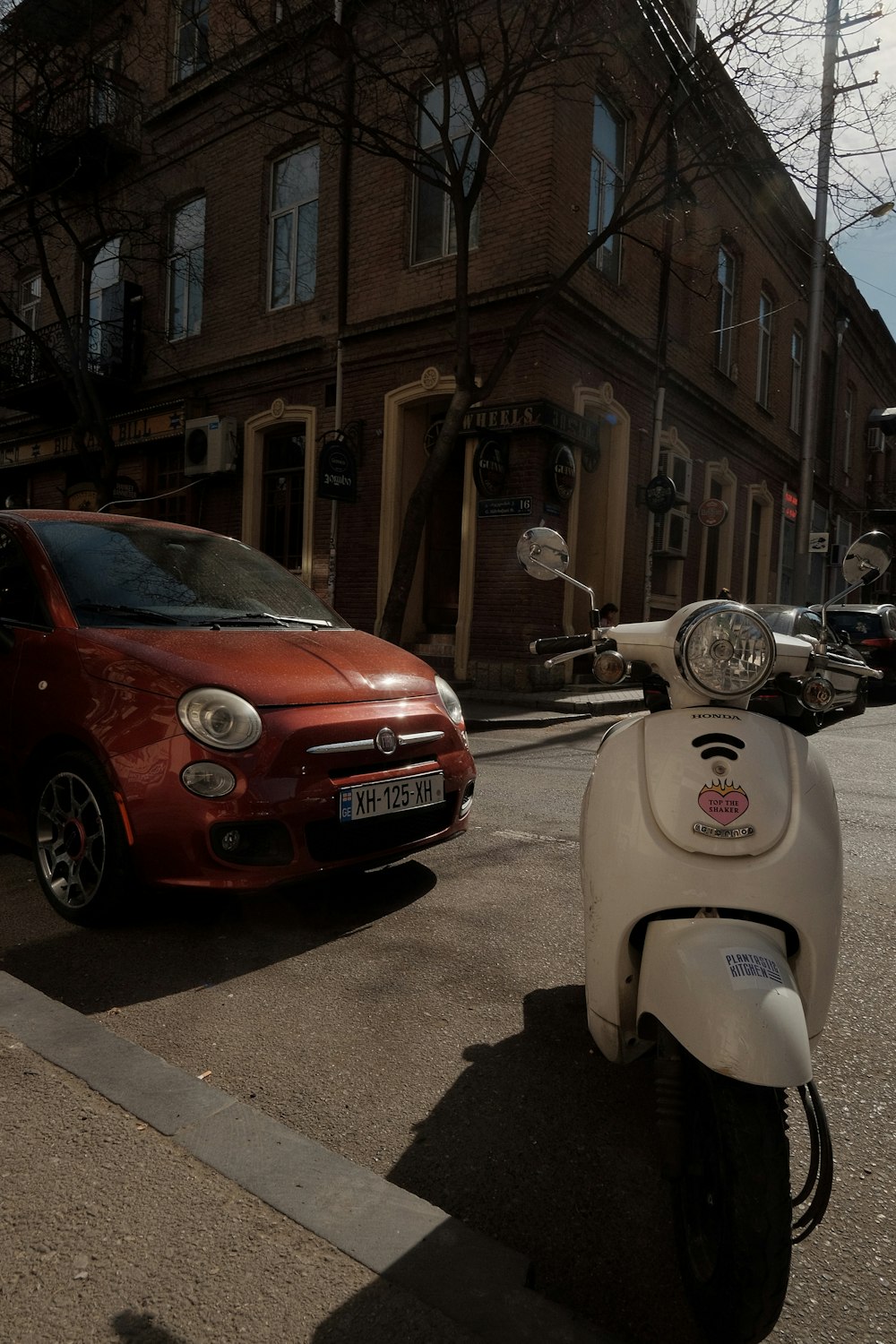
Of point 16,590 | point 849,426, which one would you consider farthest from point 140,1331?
point 849,426

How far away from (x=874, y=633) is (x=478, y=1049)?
46.3ft

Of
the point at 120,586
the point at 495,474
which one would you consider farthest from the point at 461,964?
the point at 495,474

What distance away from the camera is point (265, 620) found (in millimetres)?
4219

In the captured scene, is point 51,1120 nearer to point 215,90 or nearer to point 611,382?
point 611,382

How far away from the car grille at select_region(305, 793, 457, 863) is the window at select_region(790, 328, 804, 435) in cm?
2229

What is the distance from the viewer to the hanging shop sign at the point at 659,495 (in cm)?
1545

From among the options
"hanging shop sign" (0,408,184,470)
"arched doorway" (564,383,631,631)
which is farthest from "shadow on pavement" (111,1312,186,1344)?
"hanging shop sign" (0,408,184,470)

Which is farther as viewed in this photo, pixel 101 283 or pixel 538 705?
pixel 101 283

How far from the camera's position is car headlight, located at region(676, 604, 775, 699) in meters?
1.99

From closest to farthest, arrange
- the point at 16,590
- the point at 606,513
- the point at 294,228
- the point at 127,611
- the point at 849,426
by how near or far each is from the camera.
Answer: the point at 127,611 → the point at 16,590 → the point at 606,513 → the point at 294,228 → the point at 849,426

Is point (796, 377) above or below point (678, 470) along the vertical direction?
above

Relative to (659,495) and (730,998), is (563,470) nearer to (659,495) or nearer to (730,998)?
(659,495)

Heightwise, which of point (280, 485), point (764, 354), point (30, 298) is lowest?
point (280, 485)

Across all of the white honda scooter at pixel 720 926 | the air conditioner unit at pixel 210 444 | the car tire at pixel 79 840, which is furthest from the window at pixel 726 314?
the white honda scooter at pixel 720 926
